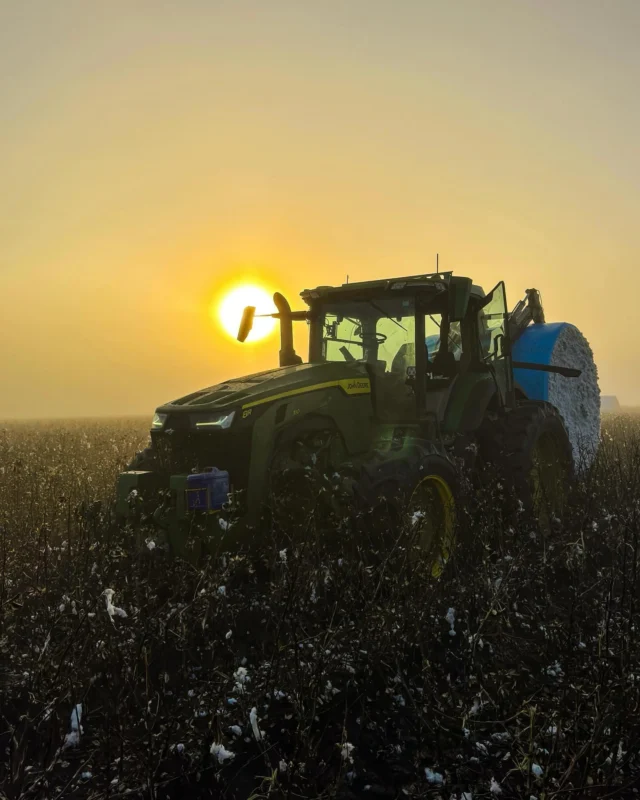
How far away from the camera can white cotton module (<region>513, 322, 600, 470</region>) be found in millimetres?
8758

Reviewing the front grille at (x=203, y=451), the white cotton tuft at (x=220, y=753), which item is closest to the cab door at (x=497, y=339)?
the front grille at (x=203, y=451)

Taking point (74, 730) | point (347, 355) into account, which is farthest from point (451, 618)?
point (347, 355)

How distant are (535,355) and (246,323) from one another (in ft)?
14.3

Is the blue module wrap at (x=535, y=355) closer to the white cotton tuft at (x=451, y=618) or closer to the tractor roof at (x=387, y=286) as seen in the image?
the tractor roof at (x=387, y=286)

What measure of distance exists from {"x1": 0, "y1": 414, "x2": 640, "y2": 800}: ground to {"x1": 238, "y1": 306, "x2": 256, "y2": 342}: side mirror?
2.29 metres

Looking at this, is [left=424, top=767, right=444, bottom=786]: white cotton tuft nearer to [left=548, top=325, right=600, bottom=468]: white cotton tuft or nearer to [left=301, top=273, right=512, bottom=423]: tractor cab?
[left=301, top=273, right=512, bottom=423]: tractor cab

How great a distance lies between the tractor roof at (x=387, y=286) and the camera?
570cm

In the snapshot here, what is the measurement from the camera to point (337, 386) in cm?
543

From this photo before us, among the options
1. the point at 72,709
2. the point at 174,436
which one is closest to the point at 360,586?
the point at 72,709

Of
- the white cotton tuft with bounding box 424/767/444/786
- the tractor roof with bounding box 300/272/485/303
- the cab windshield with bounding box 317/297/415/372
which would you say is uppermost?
the tractor roof with bounding box 300/272/485/303

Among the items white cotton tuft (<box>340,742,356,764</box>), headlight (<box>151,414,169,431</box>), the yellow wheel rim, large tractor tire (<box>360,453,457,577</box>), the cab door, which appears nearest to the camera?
white cotton tuft (<box>340,742,356,764</box>)

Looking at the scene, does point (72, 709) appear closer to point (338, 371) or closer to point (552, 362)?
point (338, 371)

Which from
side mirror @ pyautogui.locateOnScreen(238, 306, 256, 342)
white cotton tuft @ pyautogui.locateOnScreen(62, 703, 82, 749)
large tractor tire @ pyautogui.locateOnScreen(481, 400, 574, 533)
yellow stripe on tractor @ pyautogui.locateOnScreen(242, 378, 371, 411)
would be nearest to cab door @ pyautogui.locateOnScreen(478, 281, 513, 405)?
large tractor tire @ pyautogui.locateOnScreen(481, 400, 574, 533)

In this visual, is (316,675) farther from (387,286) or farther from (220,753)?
(387,286)
